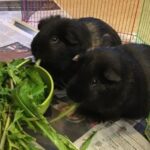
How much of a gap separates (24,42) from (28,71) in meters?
0.35

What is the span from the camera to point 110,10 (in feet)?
5.50

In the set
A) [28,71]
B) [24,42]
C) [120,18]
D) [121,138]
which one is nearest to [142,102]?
[121,138]

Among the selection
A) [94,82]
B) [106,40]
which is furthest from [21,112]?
[106,40]

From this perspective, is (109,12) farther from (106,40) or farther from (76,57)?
(76,57)

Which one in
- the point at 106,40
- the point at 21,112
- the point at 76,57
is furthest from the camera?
the point at 106,40

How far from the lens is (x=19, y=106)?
2.65 feet

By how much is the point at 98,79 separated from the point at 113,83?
0.04m

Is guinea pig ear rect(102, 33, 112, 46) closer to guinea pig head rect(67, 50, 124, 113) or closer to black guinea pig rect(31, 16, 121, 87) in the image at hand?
black guinea pig rect(31, 16, 121, 87)

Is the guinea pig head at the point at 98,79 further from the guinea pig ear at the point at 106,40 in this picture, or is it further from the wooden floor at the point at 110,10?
the wooden floor at the point at 110,10

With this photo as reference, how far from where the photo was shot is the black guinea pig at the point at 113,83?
0.85 m

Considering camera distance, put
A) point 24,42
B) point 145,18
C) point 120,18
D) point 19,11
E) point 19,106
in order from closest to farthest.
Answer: point 19,106 < point 24,42 < point 145,18 < point 19,11 < point 120,18

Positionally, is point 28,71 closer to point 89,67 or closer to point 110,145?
point 89,67

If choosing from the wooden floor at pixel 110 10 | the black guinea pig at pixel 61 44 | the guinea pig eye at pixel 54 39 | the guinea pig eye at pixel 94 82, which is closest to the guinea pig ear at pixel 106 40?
the black guinea pig at pixel 61 44

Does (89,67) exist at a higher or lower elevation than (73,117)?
higher
